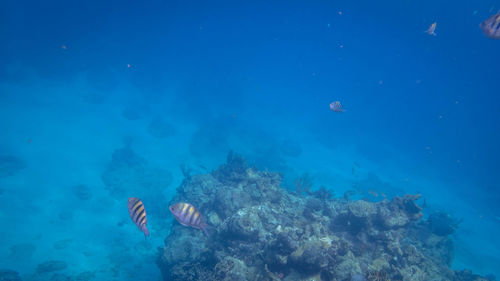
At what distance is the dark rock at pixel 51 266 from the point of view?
845 centimetres

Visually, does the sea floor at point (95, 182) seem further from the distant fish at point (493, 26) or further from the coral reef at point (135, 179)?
the distant fish at point (493, 26)

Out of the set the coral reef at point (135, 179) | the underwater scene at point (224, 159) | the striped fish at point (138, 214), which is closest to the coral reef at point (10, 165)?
the underwater scene at point (224, 159)

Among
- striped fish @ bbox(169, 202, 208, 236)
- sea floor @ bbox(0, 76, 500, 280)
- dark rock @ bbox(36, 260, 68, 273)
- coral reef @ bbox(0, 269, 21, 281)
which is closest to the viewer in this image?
striped fish @ bbox(169, 202, 208, 236)

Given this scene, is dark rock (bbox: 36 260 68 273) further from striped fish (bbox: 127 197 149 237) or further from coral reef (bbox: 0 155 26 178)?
coral reef (bbox: 0 155 26 178)

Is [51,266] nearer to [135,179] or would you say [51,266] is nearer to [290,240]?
[135,179]

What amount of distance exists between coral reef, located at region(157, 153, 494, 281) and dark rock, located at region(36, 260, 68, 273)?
4630mm

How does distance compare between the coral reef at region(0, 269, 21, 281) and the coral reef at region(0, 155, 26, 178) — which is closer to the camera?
the coral reef at region(0, 269, 21, 281)

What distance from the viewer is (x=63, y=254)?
9.33m

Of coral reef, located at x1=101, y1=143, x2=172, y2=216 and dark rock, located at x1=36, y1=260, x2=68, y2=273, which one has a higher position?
coral reef, located at x1=101, y1=143, x2=172, y2=216

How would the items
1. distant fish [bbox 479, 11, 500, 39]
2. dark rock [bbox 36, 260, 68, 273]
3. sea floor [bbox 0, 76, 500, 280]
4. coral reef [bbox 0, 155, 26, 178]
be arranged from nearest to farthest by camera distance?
1. distant fish [bbox 479, 11, 500, 39]
2. dark rock [bbox 36, 260, 68, 273]
3. sea floor [bbox 0, 76, 500, 280]
4. coral reef [bbox 0, 155, 26, 178]

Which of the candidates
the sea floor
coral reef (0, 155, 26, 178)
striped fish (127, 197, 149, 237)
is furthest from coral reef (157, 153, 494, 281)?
coral reef (0, 155, 26, 178)

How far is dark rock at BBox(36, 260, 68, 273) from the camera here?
8453mm

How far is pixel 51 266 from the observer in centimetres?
866

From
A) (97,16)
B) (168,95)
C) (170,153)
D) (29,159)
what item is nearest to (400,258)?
(170,153)
